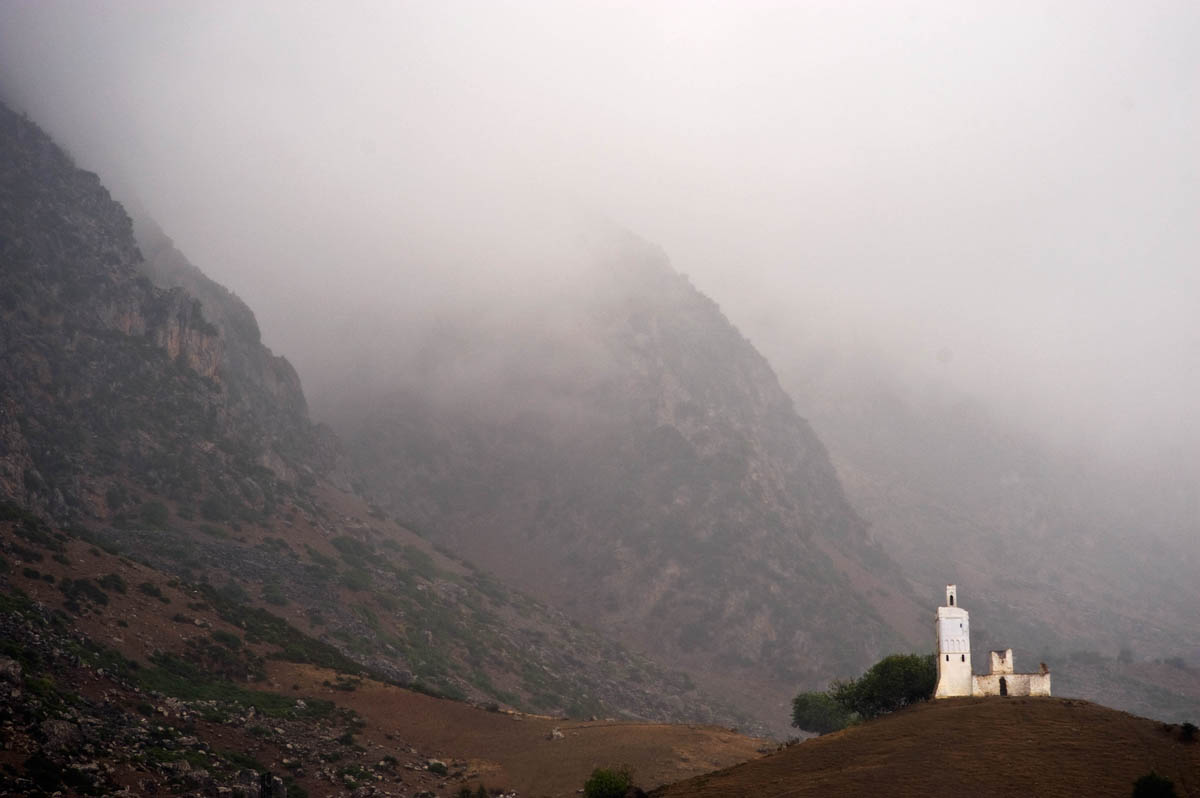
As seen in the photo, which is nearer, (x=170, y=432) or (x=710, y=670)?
(x=170, y=432)

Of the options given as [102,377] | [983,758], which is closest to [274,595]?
[102,377]

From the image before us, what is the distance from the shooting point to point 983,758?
45.2 meters

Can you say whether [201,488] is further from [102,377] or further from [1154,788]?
[1154,788]

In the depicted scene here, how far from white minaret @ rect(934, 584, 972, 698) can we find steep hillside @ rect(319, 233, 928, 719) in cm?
7704

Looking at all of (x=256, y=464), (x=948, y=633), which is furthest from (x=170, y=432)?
(x=948, y=633)

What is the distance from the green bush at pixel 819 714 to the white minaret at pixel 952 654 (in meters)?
28.1

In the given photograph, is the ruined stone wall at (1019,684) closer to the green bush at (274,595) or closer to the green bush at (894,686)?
the green bush at (894,686)

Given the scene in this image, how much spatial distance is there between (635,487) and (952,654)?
371 ft

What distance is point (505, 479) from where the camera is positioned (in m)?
176

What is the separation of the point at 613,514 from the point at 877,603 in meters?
47.6

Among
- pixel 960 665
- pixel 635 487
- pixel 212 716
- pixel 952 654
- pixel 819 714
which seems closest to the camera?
pixel 212 716

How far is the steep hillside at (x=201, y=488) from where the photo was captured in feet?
314

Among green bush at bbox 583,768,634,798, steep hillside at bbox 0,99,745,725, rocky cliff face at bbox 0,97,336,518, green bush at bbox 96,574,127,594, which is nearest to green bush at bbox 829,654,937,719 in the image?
green bush at bbox 583,768,634,798

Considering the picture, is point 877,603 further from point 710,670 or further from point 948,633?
point 948,633
